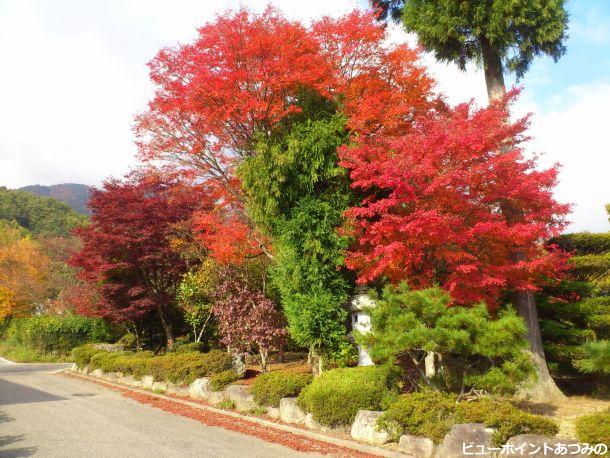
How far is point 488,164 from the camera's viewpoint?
8031mm

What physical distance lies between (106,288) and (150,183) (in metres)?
3.89

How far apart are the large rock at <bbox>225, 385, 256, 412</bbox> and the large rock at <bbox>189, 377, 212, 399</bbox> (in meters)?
0.82

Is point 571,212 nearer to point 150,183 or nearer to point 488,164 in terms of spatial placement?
point 488,164

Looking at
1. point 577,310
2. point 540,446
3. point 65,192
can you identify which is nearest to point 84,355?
point 577,310

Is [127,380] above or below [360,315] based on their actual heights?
below

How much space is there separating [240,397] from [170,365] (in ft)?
11.2

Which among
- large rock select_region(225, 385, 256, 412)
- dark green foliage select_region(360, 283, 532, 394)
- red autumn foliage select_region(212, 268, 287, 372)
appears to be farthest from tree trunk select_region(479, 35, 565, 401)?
red autumn foliage select_region(212, 268, 287, 372)

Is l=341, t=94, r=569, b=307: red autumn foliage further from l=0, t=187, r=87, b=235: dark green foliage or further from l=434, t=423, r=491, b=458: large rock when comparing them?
l=0, t=187, r=87, b=235: dark green foliage

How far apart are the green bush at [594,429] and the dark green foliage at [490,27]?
8.25 meters

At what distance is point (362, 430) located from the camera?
22.6ft

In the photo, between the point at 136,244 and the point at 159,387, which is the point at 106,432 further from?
the point at 136,244

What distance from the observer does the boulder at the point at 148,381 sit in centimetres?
1276

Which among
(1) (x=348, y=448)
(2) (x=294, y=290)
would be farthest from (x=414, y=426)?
(2) (x=294, y=290)

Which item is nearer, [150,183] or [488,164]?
[488,164]
